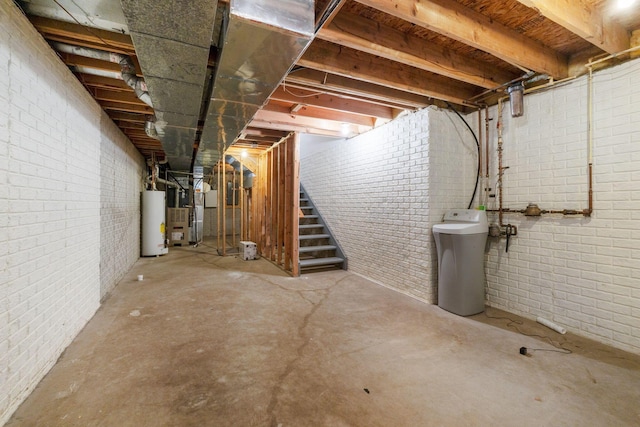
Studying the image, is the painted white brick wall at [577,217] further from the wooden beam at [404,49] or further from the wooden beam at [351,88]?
the wooden beam at [351,88]

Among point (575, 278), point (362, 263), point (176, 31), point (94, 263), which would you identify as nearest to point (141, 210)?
point (94, 263)

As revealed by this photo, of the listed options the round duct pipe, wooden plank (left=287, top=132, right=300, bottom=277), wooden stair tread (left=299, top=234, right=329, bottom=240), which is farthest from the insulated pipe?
the round duct pipe

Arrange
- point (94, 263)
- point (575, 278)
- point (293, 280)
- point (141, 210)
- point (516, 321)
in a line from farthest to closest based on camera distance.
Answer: point (141, 210) → point (293, 280) → point (94, 263) → point (516, 321) → point (575, 278)

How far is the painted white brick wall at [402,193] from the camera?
10.5ft

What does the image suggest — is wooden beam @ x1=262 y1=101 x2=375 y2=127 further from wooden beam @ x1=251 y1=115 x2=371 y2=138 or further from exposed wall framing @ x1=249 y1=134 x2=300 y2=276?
exposed wall framing @ x1=249 y1=134 x2=300 y2=276

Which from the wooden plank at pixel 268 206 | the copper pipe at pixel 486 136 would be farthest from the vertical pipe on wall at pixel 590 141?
the wooden plank at pixel 268 206

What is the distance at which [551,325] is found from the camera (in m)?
2.50

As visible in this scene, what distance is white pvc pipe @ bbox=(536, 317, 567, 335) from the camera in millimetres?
2422

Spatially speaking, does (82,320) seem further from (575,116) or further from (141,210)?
(575,116)

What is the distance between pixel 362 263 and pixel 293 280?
3.80ft

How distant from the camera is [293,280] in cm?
412

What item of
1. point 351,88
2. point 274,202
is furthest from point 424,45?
point 274,202

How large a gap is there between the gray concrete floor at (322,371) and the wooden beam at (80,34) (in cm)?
231

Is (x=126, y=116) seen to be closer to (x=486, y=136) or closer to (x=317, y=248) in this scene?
(x=317, y=248)
